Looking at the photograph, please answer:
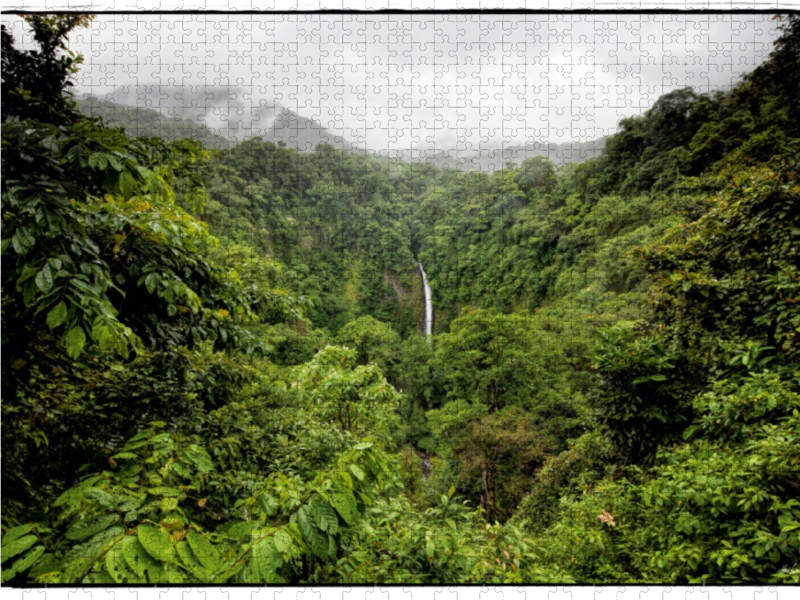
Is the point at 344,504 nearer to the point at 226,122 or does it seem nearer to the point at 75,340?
the point at 75,340

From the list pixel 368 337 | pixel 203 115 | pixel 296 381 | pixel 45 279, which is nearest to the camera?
pixel 45 279

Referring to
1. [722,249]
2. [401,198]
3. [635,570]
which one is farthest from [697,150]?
[635,570]

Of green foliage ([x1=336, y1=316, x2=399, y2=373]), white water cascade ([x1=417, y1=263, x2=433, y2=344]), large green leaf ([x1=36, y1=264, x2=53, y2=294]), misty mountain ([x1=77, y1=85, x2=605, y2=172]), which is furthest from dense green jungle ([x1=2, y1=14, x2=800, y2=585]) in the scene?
white water cascade ([x1=417, y1=263, x2=433, y2=344])

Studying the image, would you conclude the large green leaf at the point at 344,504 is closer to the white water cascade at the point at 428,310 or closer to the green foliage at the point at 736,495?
the green foliage at the point at 736,495

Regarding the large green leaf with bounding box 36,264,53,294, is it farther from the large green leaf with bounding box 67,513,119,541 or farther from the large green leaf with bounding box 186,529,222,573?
the large green leaf with bounding box 186,529,222,573

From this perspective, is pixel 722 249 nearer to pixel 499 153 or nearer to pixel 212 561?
pixel 499 153

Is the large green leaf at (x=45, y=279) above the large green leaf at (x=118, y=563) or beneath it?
above

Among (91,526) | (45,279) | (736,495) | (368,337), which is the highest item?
(45,279)

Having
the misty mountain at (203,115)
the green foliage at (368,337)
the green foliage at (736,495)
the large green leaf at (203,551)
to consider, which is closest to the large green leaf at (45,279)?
the large green leaf at (203,551)

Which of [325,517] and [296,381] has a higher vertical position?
[325,517]

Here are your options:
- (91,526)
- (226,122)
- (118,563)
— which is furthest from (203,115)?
(118,563)
